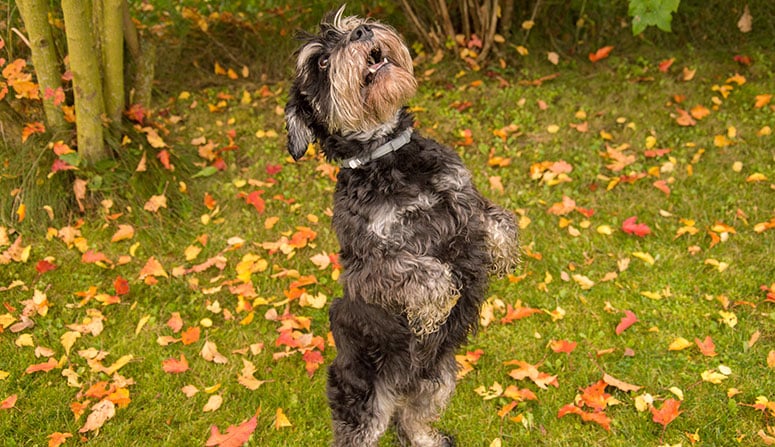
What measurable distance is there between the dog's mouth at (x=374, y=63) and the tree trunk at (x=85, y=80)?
4.14 m

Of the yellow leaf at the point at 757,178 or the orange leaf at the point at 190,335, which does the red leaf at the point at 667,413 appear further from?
the orange leaf at the point at 190,335

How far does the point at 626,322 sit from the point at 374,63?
3172mm

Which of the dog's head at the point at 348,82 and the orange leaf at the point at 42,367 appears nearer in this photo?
the dog's head at the point at 348,82

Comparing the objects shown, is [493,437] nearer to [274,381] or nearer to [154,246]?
[274,381]

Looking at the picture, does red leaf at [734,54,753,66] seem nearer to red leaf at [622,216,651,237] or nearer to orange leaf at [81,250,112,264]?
red leaf at [622,216,651,237]

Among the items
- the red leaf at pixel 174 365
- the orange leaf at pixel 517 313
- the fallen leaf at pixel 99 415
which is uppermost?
the orange leaf at pixel 517 313

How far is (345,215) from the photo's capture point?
379cm

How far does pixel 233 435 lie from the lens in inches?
192

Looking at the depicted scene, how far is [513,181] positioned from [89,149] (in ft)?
15.3

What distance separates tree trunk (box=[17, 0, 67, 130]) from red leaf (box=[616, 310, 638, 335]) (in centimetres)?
610

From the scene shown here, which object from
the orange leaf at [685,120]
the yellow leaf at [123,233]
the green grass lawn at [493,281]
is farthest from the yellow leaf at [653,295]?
the yellow leaf at [123,233]

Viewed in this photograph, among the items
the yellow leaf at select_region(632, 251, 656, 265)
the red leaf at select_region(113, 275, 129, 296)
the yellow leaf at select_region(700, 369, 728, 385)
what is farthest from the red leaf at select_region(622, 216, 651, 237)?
the red leaf at select_region(113, 275, 129, 296)

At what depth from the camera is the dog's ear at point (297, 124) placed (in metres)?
3.93

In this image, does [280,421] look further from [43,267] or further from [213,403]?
[43,267]
